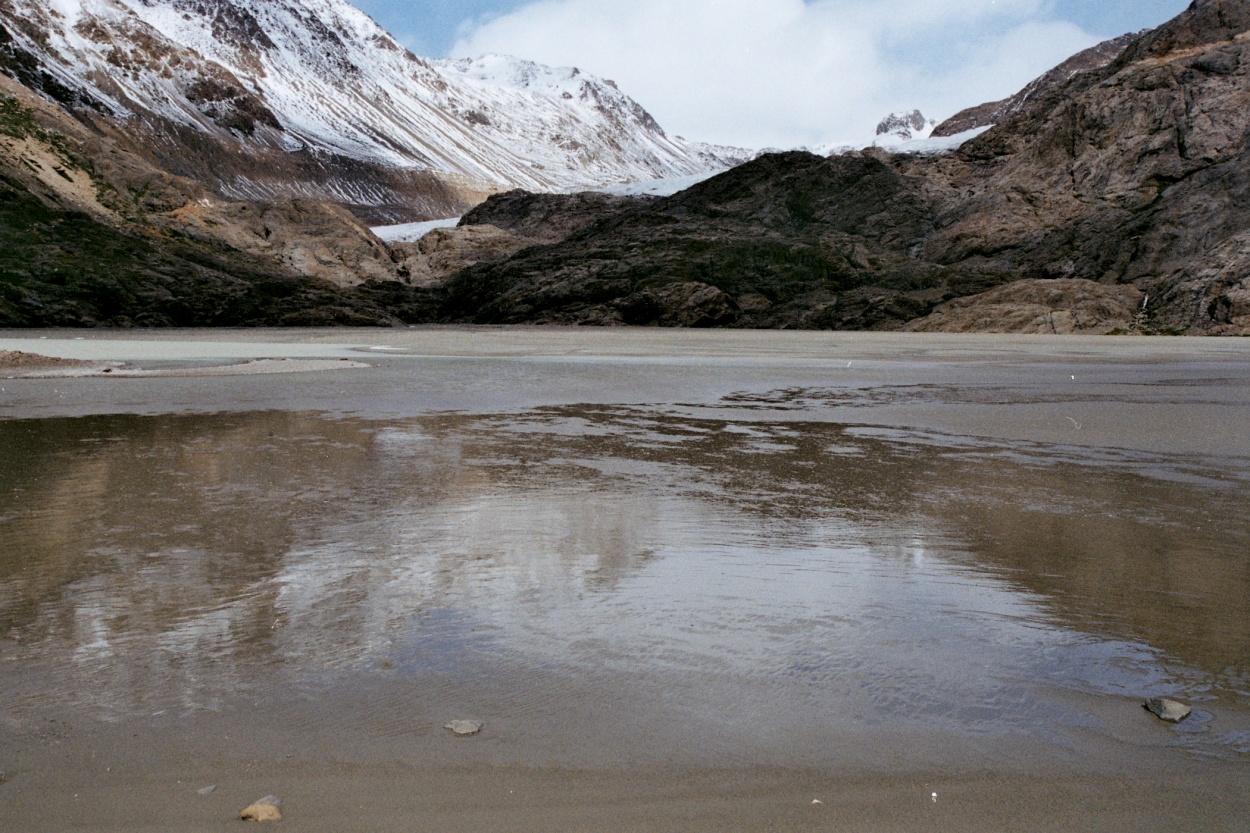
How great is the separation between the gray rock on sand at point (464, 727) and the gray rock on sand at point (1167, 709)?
2231 millimetres

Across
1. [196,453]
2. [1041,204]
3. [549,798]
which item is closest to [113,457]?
[196,453]

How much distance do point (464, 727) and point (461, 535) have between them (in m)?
2.74

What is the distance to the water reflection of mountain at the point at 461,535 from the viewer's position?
4.05 meters

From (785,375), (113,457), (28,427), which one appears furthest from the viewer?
(785,375)

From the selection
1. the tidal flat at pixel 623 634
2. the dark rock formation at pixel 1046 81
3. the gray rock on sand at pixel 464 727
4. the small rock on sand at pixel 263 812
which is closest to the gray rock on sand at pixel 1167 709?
the tidal flat at pixel 623 634

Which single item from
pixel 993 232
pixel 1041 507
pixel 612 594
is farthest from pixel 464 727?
pixel 993 232

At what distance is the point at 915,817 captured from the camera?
2.77 m

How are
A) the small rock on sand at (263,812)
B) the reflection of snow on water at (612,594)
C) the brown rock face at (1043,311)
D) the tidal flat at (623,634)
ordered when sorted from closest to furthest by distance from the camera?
the small rock on sand at (263,812) < the tidal flat at (623,634) < the reflection of snow on water at (612,594) < the brown rock face at (1043,311)

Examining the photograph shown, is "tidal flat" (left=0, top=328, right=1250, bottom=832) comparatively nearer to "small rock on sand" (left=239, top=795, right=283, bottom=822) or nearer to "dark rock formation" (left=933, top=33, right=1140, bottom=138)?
"small rock on sand" (left=239, top=795, right=283, bottom=822)

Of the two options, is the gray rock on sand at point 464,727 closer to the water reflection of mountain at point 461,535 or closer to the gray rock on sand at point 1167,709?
the water reflection of mountain at point 461,535

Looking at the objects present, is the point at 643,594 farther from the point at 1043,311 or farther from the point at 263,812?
the point at 1043,311

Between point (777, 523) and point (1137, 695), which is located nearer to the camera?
point (1137, 695)

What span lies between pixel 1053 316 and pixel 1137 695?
54686 millimetres

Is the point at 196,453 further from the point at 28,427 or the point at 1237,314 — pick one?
the point at 1237,314
